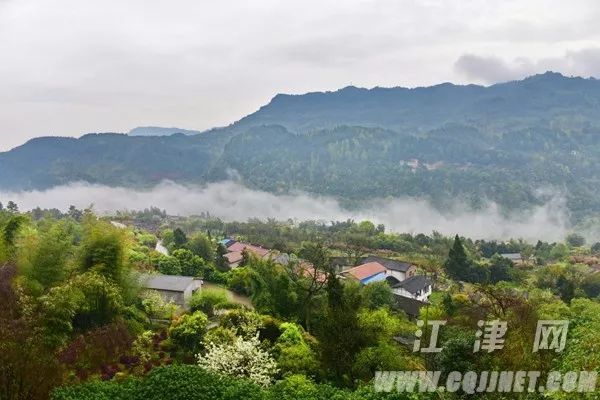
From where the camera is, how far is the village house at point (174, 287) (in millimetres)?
26828

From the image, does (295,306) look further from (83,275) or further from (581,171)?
(581,171)

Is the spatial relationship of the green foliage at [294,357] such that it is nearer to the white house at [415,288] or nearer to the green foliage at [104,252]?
the green foliage at [104,252]

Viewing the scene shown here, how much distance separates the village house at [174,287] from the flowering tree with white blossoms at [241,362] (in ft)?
38.0

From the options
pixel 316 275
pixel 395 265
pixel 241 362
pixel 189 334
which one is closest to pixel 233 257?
pixel 395 265

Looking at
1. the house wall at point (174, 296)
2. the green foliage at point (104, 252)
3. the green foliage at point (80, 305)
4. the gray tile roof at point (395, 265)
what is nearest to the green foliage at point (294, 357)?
the green foliage at point (80, 305)

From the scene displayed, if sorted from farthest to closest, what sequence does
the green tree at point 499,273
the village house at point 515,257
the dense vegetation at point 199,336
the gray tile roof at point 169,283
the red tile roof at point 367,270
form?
the village house at point 515,257
the green tree at point 499,273
the red tile roof at point 367,270
the gray tile roof at point 169,283
the dense vegetation at point 199,336

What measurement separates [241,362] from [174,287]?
13.8 m

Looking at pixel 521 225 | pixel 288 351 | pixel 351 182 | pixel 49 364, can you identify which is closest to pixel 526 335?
pixel 288 351

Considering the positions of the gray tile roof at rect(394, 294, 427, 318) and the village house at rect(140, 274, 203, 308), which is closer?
the village house at rect(140, 274, 203, 308)

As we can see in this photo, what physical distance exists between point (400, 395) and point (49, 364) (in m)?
7.37

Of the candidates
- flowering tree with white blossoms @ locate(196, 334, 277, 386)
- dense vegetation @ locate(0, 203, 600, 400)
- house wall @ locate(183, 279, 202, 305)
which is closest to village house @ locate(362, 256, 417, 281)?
house wall @ locate(183, 279, 202, 305)

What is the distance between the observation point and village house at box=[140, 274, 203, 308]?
88.0 ft

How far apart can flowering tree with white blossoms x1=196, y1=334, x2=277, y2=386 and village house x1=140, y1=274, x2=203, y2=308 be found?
11586 mm

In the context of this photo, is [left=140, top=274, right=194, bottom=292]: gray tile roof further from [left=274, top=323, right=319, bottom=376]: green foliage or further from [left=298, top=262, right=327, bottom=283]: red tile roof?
[left=274, top=323, right=319, bottom=376]: green foliage
